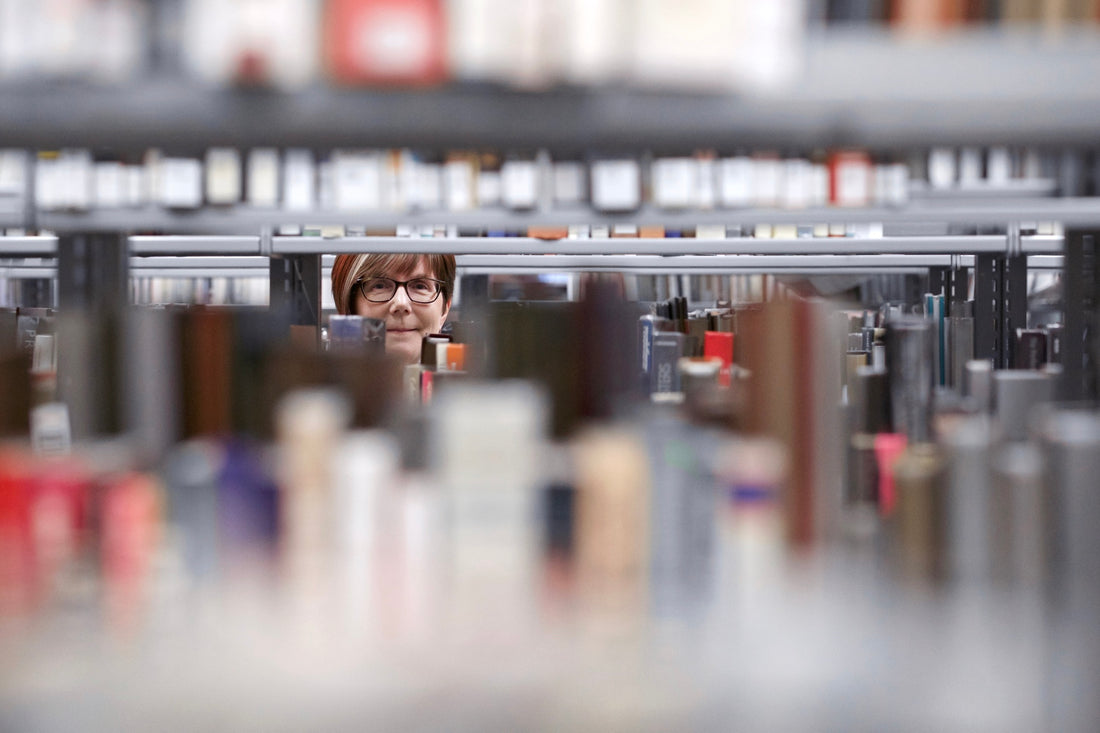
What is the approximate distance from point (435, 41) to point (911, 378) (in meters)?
0.55

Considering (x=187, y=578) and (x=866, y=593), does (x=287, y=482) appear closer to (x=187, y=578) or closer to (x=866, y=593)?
(x=187, y=578)

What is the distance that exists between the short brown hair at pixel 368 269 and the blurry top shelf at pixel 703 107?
1923 mm

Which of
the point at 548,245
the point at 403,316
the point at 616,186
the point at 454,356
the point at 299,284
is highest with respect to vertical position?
the point at 616,186

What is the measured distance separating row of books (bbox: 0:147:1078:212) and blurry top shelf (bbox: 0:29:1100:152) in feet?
5.70

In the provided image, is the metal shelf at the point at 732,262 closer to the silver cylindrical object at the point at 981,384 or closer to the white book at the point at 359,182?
the white book at the point at 359,182

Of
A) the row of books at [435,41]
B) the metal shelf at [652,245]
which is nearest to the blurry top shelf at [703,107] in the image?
the row of books at [435,41]

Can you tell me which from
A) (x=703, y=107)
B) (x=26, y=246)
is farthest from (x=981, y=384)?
(x=26, y=246)

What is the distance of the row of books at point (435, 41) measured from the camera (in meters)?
0.58

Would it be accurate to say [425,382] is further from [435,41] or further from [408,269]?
[435,41]

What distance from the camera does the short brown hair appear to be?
2574mm

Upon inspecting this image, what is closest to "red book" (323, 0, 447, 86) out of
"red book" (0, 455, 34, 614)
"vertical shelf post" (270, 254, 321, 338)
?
"red book" (0, 455, 34, 614)

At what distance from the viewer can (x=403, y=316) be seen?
8.38 feet

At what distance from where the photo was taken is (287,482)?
61 cm

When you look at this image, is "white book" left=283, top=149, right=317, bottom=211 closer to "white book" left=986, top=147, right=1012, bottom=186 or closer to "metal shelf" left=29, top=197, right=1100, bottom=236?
"metal shelf" left=29, top=197, right=1100, bottom=236
